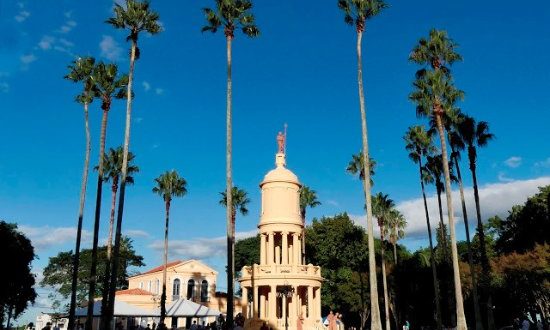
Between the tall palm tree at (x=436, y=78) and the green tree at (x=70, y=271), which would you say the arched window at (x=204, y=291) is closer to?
the green tree at (x=70, y=271)

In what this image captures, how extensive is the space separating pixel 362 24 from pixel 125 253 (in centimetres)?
6700

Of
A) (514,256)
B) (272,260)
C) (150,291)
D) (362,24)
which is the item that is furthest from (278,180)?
(150,291)

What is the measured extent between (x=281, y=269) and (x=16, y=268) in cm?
1854

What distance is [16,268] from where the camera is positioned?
35.1m

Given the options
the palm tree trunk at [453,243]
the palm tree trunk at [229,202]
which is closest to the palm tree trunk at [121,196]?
the palm tree trunk at [229,202]

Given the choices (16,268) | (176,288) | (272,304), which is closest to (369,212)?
(272,304)

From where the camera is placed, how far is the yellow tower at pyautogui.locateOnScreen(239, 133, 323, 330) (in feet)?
128

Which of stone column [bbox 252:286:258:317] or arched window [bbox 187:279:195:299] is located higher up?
arched window [bbox 187:279:195:299]

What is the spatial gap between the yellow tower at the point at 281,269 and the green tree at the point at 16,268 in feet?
52.0

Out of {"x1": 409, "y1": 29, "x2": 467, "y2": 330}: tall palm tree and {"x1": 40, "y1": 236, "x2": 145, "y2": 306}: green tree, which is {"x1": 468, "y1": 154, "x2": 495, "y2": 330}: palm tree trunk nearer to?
{"x1": 409, "y1": 29, "x2": 467, "y2": 330}: tall palm tree

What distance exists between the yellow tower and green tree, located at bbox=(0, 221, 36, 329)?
15.9 m

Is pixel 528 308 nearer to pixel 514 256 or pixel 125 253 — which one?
pixel 514 256

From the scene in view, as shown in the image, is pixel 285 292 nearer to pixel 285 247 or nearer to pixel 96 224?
pixel 285 247

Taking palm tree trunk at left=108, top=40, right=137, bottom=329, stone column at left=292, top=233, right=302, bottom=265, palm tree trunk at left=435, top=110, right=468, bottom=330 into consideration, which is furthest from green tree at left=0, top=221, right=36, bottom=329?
palm tree trunk at left=435, top=110, right=468, bottom=330
